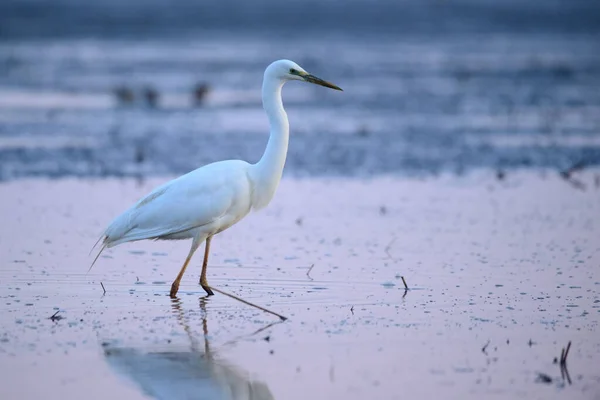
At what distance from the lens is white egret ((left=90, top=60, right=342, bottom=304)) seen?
7.57 metres

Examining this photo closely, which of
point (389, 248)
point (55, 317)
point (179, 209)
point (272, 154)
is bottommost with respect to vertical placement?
point (55, 317)

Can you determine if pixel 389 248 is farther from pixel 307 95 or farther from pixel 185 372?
pixel 307 95

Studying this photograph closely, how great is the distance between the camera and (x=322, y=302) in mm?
7230

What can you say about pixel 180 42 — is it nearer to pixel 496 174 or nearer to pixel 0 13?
pixel 0 13

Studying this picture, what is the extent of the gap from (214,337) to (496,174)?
6676 millimetres

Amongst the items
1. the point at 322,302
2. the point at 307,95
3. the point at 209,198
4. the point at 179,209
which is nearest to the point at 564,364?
the point at 322,302

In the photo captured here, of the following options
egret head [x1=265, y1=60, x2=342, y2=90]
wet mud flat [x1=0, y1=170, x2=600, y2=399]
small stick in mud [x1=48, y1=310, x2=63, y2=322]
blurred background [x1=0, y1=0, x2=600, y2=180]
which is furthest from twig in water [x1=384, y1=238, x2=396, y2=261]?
blurred background [x1=0, y1=0, x2=600, y2=180]

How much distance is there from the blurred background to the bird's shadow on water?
21.6 ft

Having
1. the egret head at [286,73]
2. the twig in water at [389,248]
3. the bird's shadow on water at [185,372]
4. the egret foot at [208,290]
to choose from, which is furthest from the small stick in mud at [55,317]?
the twig in water at [389,248]

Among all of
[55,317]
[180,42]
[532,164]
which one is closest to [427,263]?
[55,317]

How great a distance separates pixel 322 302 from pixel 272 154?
1139 millimetres

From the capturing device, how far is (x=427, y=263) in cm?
838

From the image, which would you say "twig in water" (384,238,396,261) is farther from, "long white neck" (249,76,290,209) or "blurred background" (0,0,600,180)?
"blurred background" (0,0,600,180)

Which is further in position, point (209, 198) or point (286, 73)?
point (286, 73)
